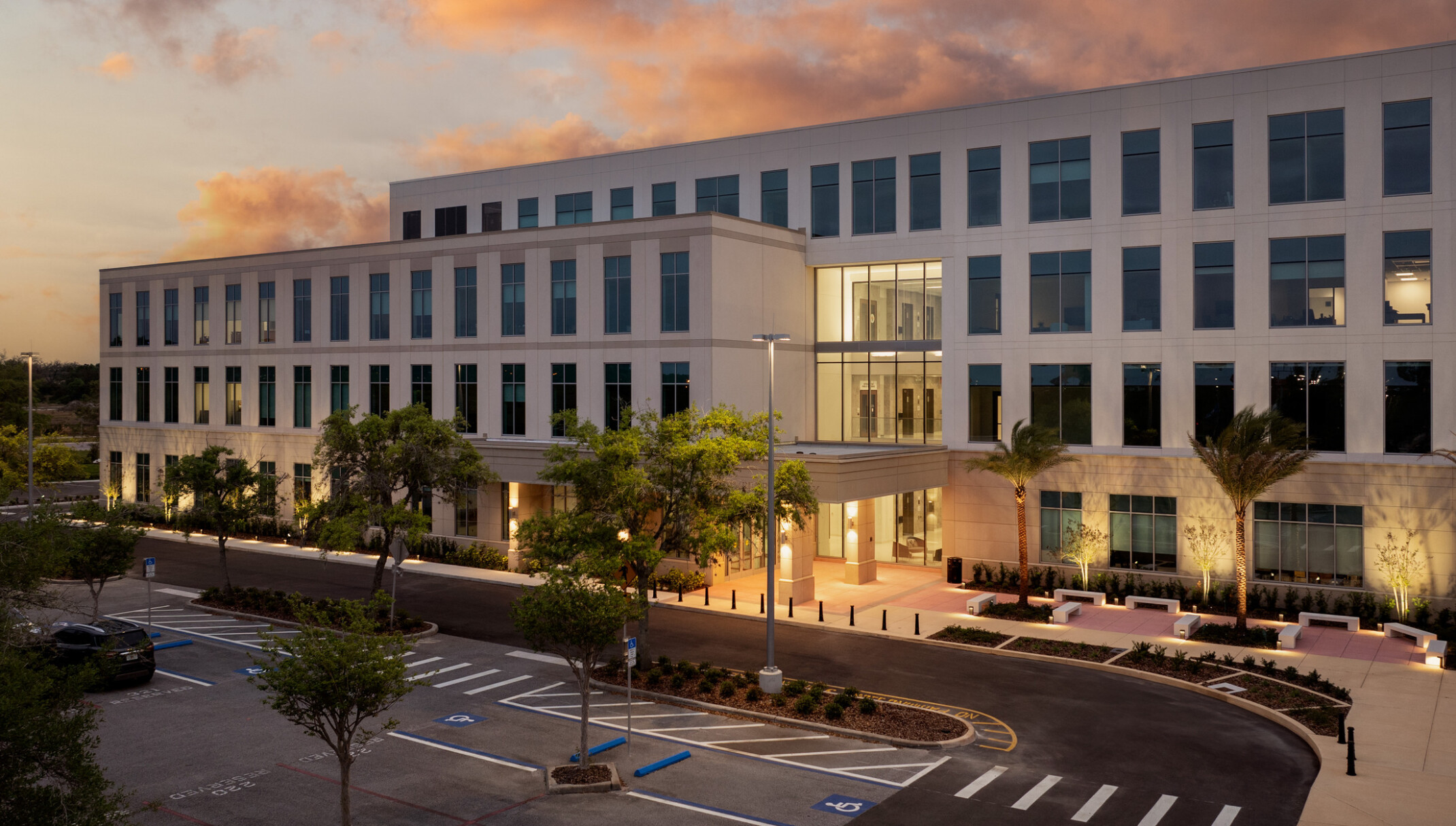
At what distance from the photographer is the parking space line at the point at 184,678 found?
27422mm

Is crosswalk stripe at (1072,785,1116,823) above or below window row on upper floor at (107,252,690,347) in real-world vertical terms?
below

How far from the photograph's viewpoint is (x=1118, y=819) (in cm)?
1838

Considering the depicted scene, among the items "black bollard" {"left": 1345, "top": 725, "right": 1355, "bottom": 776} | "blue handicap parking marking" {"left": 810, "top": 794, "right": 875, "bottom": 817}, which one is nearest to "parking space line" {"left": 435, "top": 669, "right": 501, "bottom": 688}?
"blue handicap parking marking" {"left": 810, "top": 794, "right": 875, "bottom": 817}

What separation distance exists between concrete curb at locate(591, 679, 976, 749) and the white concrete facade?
13438 millimetres

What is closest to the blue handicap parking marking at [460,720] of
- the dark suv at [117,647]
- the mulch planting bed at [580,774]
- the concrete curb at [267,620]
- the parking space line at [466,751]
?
the parking space line at [466,751]

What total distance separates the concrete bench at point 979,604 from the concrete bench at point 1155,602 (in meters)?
4.86

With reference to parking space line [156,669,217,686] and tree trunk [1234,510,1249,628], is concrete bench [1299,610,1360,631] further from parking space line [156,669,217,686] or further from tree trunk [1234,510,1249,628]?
parking space line [156,669,217,686]

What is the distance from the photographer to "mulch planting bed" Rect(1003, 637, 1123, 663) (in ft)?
98.3

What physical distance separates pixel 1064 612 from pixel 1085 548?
17.8ft

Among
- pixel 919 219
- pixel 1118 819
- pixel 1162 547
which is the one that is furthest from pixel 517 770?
pixel 919 219

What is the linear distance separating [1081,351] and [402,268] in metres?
32.4

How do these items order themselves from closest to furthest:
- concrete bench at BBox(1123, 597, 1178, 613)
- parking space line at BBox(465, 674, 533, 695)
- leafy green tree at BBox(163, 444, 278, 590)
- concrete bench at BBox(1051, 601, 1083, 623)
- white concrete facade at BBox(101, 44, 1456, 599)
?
parking space line at BBox(465, 674, 533, 695), concrete bench at BBox(1051, 601, 1083, 623), white concrete facade at BBox(101, 44, 1456, 599), concrete bench at BBox(1123, 597, 1178, 613), leafy green tree at BBox(163, 444, 278, 590)

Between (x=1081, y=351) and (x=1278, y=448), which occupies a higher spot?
(x=1081, y=351)

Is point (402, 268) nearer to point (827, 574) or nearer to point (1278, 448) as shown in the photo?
point (827, 574)
